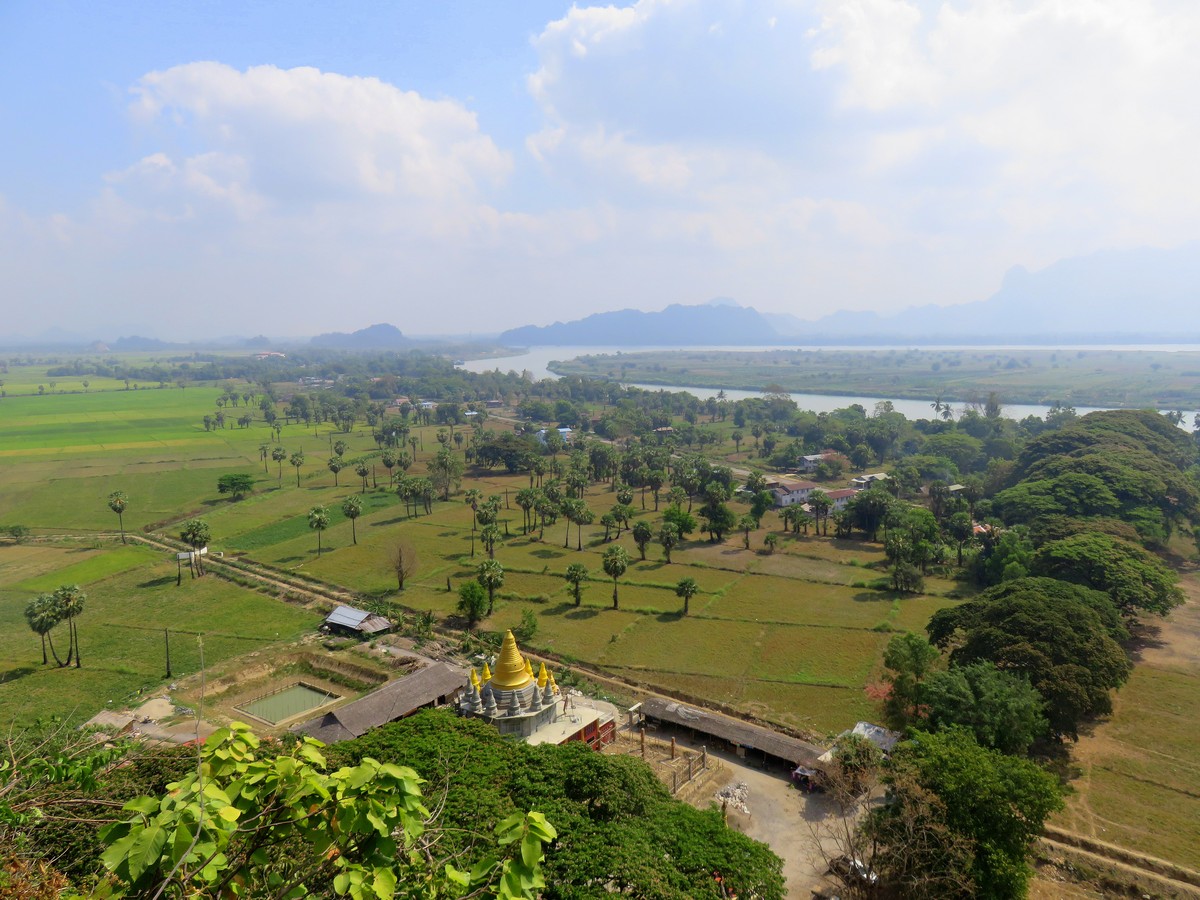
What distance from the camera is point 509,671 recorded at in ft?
89.8

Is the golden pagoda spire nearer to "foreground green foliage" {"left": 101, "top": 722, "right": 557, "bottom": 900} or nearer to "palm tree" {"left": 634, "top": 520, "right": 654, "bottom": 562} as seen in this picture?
"foreground green foliage" {"left": 101, "top": 722, "right": 557, "bottom": 900}

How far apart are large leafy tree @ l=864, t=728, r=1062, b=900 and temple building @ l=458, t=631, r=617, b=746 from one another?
11726 mm

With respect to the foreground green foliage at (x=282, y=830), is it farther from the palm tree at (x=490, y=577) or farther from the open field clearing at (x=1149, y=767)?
the palm tree at (x=490, y=577)

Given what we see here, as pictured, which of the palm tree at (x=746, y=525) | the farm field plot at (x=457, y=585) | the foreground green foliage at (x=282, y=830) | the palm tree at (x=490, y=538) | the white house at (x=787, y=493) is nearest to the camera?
the foreground green foliage at (x=282, y=830)

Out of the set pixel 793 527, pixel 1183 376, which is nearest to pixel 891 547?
pixel 793 527

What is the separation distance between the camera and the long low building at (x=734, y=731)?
86.1 ft

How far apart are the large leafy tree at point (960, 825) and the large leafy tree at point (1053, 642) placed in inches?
337

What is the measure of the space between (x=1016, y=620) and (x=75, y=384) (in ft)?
806

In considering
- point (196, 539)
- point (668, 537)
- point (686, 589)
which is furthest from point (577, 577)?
point (196, 539)

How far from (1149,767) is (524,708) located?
83.5 feet

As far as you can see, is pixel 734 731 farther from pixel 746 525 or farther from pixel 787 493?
pixel 787 493

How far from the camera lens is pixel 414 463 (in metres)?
93.1

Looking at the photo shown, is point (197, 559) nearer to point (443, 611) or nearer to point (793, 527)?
point (443, 611)

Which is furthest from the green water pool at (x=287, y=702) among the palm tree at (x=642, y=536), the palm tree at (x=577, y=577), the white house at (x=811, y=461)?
the white house at (x=811, y=461)
